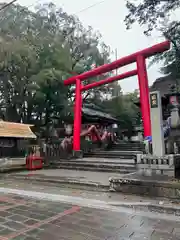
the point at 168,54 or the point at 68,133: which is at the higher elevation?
the point at 168,54

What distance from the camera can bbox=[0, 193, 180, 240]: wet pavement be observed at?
321 cm

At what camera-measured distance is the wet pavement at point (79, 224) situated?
3.21m

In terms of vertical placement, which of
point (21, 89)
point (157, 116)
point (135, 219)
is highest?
point (21, 89)

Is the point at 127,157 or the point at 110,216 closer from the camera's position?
the point at 110,216

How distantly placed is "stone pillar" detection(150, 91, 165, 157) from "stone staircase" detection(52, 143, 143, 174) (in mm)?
1295

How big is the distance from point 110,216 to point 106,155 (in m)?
8.99

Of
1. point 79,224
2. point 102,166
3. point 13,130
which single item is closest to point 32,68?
point 13,130

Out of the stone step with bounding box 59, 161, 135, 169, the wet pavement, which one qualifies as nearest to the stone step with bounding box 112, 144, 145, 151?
the stone step with bounding box 59, 161, 135, 169

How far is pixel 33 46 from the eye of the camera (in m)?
16.7

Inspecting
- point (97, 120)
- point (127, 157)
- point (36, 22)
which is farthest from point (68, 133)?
point (36, 22)

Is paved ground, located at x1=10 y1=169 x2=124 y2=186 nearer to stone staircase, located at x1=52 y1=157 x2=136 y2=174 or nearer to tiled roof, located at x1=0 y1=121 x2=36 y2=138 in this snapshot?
stone staircase, located at x1=52 y1=157 x2=136 y2=174

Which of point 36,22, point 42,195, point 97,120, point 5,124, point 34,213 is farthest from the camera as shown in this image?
point 97,120

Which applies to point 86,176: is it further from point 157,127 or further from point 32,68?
point 32,68

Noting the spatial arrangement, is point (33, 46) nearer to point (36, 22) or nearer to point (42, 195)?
point (36, 22)
